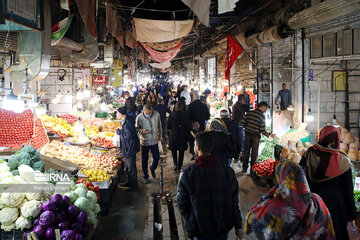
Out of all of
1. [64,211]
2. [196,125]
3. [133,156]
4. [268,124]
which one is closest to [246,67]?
[268,124]

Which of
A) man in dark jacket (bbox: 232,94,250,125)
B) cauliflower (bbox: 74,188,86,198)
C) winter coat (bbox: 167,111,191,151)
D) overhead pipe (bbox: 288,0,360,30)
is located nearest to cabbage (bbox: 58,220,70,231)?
cauliflower (bbox: 74,188,86,198)

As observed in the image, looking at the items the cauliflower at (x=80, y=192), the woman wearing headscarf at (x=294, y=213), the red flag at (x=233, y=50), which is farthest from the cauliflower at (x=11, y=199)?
the red flag at (x=233, y=50)

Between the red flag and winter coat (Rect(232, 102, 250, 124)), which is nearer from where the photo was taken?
winter coat (Rect(232, 102, 250, 124))

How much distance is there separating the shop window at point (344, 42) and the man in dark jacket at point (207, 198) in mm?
5894

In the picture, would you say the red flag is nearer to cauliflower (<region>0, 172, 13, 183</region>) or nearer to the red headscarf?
the red headscarf

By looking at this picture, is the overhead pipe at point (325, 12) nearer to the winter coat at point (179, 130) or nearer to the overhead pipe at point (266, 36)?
the overhead pipe at point (266, 36)

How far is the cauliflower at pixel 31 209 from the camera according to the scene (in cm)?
358

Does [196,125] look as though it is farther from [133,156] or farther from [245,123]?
[133,156]

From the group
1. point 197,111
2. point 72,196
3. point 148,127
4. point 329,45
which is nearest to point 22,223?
point 72,196

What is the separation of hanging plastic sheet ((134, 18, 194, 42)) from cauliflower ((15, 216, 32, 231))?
5563 millimetres

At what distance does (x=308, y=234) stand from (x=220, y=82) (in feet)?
55.7

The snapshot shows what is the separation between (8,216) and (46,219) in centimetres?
46

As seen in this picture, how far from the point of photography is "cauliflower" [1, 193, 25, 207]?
3.65 metres

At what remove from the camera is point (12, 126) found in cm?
622
